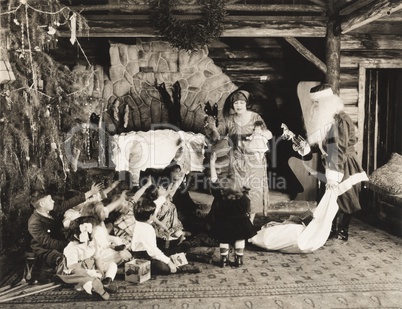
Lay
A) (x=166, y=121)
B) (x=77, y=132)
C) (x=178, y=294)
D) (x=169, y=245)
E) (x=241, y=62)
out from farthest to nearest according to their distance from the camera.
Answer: (x=241, y=62)
(x=166, y=121)
(x=77, y=132)
(x=169, y=245)
(x=178, y=294)

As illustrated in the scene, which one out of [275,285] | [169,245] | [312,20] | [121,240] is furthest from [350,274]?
[312,20]

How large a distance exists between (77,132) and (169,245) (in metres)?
2.51

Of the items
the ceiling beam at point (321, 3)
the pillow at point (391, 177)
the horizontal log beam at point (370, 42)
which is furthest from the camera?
the horizontal log beam at point (370, 42)

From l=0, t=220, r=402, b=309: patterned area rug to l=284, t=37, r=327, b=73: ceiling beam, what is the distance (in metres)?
3.27

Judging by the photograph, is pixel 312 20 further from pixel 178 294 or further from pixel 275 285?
pixel 178 294

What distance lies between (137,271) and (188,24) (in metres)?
4.27

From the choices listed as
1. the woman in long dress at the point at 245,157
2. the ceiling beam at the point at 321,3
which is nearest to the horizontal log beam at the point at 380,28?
the ceiling beam at the point at 321,3

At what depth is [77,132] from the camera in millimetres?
7137

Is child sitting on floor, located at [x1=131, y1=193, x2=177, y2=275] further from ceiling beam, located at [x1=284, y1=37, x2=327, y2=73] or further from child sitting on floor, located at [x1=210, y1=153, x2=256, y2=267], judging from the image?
ceiling beam, located at [x1=284, y1=37, x2=327, y2=73]

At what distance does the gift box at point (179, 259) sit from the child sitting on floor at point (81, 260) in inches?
33.8

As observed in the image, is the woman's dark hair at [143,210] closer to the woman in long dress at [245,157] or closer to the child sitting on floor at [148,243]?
the child sitting on floor at [148,243]

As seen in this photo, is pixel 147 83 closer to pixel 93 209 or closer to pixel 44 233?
pixel 93 209

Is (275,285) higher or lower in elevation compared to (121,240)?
lower

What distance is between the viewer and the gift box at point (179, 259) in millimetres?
5527
